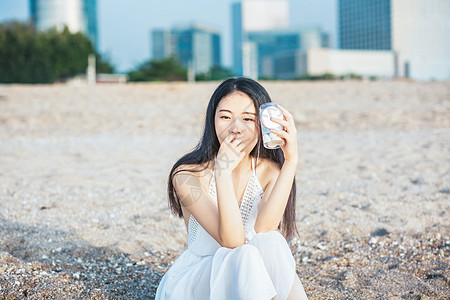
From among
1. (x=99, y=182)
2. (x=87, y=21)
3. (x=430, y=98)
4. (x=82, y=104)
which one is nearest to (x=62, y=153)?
(x=99, y=182)

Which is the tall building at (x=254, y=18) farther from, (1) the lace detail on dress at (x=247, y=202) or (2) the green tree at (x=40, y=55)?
(1) the lace detail on dress at (x=247, y=202)

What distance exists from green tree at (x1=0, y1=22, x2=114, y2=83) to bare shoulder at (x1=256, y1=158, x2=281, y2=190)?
33.4m

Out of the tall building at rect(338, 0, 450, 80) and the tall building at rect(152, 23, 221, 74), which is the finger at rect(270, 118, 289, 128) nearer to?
the tall building at rect(338, 0, 450, 80)

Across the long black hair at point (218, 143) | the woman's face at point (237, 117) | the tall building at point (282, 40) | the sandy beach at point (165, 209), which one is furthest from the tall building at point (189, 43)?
the woman's face at point (237, 117)

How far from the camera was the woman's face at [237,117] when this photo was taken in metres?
2.29

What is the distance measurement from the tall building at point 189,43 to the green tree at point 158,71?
411ft

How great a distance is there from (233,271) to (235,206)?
0.29m

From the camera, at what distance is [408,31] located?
132250mm

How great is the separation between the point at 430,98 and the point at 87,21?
134 metres

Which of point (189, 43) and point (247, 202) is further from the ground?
point (189, 43)

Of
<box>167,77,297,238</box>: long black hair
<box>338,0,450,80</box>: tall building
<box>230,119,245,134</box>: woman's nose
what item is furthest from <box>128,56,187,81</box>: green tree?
<box>338,0,450,80</box>: tall building

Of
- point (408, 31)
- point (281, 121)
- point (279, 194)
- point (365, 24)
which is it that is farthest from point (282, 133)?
point (365, 24)

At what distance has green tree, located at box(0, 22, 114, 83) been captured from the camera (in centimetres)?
3344

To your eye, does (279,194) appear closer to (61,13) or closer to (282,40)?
(61,13)
